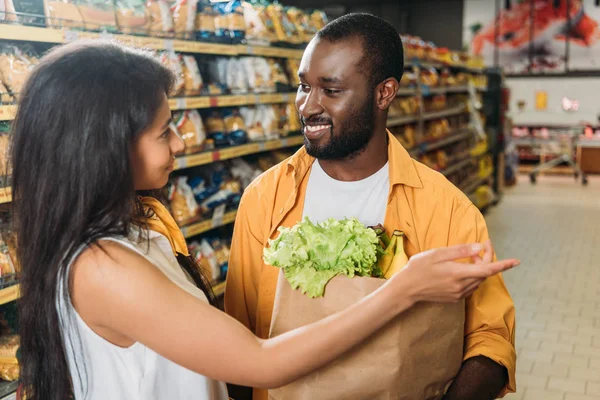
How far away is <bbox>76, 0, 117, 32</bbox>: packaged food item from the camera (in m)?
2.86

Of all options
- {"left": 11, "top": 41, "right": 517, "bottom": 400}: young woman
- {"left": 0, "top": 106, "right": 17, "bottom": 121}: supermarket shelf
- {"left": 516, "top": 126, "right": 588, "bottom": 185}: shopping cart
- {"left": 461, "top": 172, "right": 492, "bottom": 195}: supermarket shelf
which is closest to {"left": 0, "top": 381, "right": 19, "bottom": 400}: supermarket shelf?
{"left": 0, "top": 106, "right": 17, "bottom": 121}: supermarket shelf

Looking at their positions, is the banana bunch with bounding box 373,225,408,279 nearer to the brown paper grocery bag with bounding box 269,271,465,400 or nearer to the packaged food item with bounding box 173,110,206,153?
the brown paper grocery bag with bounding box 269,271,465,400

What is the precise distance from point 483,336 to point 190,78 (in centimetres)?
261

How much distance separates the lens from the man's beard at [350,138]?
5.61 ft

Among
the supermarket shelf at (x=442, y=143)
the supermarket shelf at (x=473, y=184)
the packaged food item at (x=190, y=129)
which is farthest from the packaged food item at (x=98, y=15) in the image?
the supermarket shelf at (x=473, y=184)

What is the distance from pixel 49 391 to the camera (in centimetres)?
121

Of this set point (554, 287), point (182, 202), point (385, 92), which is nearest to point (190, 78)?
point (182, 202)

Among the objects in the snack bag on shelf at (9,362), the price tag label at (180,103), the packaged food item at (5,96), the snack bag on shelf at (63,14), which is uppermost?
the snack bag on shelf at (63,14)

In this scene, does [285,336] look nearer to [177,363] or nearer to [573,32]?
[177,363]

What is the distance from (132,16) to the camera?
3207mm

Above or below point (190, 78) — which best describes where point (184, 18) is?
above

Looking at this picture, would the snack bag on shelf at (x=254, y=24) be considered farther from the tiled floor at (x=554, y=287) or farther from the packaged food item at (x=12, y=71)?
the tiled floor at (x=554, y=287)

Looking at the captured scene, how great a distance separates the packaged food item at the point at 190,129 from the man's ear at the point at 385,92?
2031 millimetres

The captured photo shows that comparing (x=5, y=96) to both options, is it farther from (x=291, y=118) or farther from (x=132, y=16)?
(x=291, y=118)
